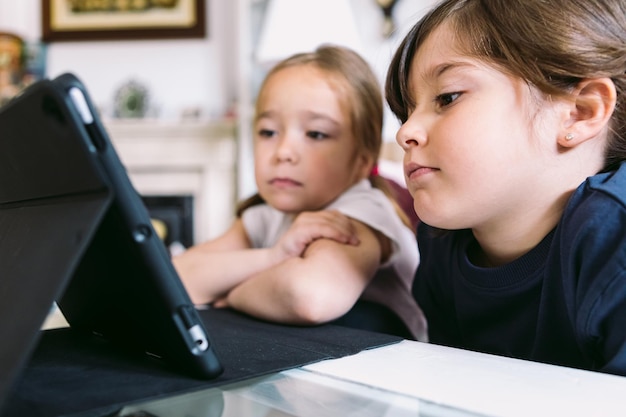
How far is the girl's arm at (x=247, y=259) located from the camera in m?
1.01

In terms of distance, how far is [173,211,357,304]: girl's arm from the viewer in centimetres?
101

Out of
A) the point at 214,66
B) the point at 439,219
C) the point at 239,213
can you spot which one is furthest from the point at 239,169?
the point at 439,219

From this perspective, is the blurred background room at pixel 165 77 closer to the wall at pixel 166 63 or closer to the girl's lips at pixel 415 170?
the wall at pixel 166 63

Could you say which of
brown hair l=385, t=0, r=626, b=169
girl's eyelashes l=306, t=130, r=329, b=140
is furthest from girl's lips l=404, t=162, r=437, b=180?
girl's eyelashes l=306, t=130, r=329, b=140

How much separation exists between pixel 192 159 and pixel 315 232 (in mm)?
2418

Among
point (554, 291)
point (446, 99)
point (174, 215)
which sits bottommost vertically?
point (174, 215)

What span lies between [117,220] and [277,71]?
0.83 m

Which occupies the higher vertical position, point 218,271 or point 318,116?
point 318,116

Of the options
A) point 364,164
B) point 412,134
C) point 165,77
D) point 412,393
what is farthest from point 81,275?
point 165,77

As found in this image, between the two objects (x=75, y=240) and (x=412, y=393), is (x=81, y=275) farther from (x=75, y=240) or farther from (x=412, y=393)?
(x=412, y=393)

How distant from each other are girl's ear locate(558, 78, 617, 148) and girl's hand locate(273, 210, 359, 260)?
363 mm

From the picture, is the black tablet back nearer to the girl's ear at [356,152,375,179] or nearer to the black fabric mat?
the black fabric mat

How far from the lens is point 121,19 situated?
3.40 metres

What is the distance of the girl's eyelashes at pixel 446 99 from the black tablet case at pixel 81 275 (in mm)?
340
